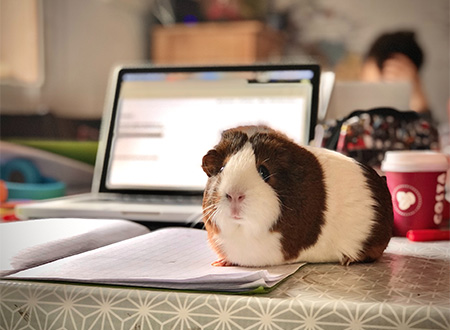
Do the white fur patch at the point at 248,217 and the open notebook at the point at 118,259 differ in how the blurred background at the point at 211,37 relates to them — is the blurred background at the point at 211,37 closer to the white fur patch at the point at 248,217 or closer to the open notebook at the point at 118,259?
the open notebook at the point at 118,259

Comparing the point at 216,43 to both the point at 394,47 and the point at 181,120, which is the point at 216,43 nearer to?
the point at 394,47

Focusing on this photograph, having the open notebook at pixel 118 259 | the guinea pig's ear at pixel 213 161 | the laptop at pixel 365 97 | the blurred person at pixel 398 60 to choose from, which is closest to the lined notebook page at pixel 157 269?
the open notebook at pixel 118 259

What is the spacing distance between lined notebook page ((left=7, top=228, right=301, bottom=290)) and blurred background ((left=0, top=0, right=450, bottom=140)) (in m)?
2.30

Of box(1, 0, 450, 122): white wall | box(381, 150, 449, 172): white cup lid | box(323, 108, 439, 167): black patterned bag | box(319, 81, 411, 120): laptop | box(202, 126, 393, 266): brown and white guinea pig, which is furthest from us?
box(1, 0, 450, 122): white wall

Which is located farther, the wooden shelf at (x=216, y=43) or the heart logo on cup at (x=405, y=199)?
the wooden shelf at (x=216, y=43)

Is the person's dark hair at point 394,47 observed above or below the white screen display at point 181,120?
above

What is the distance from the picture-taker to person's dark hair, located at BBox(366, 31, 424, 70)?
12.0 ft

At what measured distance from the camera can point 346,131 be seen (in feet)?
3.12

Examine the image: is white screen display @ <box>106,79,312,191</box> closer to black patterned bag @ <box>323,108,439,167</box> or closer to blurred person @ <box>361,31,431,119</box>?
black patterned bag @ <box>323,108,439,167</box>

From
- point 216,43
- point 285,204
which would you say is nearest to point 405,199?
point 285,204

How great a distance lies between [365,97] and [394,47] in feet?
9.30

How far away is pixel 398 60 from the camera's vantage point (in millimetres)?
3699

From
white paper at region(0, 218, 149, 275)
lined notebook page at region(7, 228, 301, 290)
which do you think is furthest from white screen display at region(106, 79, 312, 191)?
lined notebook page at region(7, 228, 301, 290)

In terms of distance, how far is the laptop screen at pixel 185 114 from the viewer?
1017 millimetres
